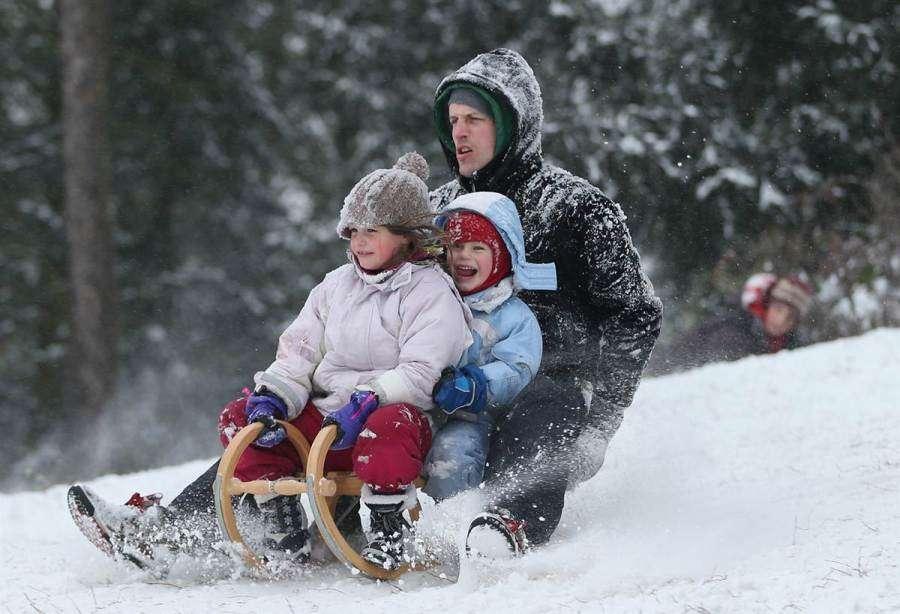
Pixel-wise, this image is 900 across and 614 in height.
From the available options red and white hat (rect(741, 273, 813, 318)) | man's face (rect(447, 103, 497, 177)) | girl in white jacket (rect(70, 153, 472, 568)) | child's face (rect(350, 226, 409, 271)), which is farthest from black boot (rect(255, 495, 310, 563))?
red and white hat (rect(741, 273, 813, 318))

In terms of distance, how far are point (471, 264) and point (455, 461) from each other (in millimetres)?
605

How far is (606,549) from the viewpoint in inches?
131

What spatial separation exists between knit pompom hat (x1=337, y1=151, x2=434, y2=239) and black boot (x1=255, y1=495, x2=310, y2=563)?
0.80 metres

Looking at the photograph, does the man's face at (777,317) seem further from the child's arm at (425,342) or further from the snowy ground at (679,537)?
the child's arm at (425,342)

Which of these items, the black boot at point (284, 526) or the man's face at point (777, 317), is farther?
the man's face at point (777, 317)

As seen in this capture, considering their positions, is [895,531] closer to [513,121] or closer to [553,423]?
[553,423]

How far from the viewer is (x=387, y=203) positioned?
3387 mm

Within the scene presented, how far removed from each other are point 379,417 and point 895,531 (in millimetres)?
1385

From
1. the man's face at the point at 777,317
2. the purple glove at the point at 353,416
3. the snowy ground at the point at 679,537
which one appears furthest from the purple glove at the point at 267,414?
the man's face at the point at 777,317

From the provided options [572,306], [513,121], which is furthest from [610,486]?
[513,121]

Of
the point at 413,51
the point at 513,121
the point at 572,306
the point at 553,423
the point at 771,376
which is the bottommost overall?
the point at 771,376

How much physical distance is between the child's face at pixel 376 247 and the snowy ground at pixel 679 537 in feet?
2.36

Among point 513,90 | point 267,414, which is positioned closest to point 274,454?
point 267,414

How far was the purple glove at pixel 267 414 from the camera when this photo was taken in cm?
326
